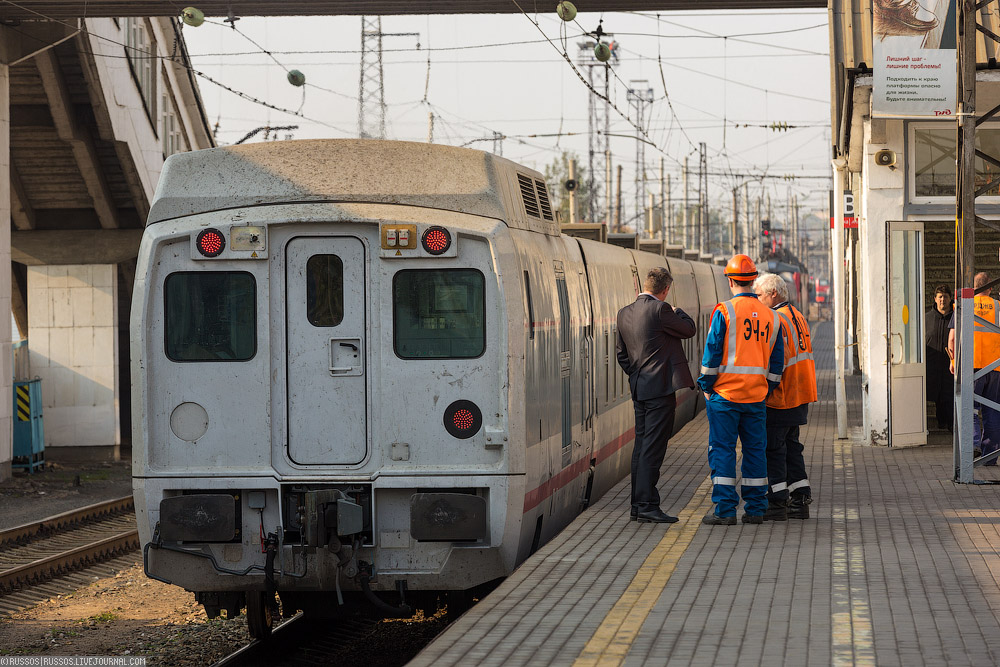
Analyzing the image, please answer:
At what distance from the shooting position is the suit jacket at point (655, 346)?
9.19 m

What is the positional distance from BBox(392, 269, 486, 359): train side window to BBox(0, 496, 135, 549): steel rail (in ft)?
25.9

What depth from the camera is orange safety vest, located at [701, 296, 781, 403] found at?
29.6 ft

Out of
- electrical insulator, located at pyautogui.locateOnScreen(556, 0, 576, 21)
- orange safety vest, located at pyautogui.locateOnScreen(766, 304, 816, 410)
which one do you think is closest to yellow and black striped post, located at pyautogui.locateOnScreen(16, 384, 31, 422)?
electrical insulator, located at pyautogui.locateOnScreen(556, 0, 576, 21)

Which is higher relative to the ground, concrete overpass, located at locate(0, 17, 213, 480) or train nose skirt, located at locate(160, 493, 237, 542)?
concrete overpass, located at locate(0, 17, 213, 480)

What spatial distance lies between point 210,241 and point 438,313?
140 cm

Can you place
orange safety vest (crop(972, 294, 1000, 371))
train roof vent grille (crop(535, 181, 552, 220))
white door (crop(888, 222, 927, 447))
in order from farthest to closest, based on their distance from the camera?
white door (crop(888, 222, 927, 447))
orange safety vest (crop(972, 294, 1000, 371))
train roof vent grille (crop(535, 181, 552, 220))

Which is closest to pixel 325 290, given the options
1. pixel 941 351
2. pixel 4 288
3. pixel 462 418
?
pixel 462 418

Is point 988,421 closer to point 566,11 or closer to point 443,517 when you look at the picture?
point 443,517

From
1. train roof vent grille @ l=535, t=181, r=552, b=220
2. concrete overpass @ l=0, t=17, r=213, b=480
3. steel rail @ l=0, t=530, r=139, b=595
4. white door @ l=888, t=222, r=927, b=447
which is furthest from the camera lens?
concrete overpass @ l=0, t=17, r=213, b=480

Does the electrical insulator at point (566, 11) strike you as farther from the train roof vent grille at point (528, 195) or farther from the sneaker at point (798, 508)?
the sneaker at point (798, 508)

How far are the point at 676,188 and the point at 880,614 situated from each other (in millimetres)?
64787

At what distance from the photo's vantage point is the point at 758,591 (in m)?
7.05

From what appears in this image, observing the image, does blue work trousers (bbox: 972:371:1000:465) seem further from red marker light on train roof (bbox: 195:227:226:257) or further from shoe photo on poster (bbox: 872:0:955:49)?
red marker light on train roof (bbox: 195:227:226:257)

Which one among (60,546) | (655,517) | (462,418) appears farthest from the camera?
(60,546)
